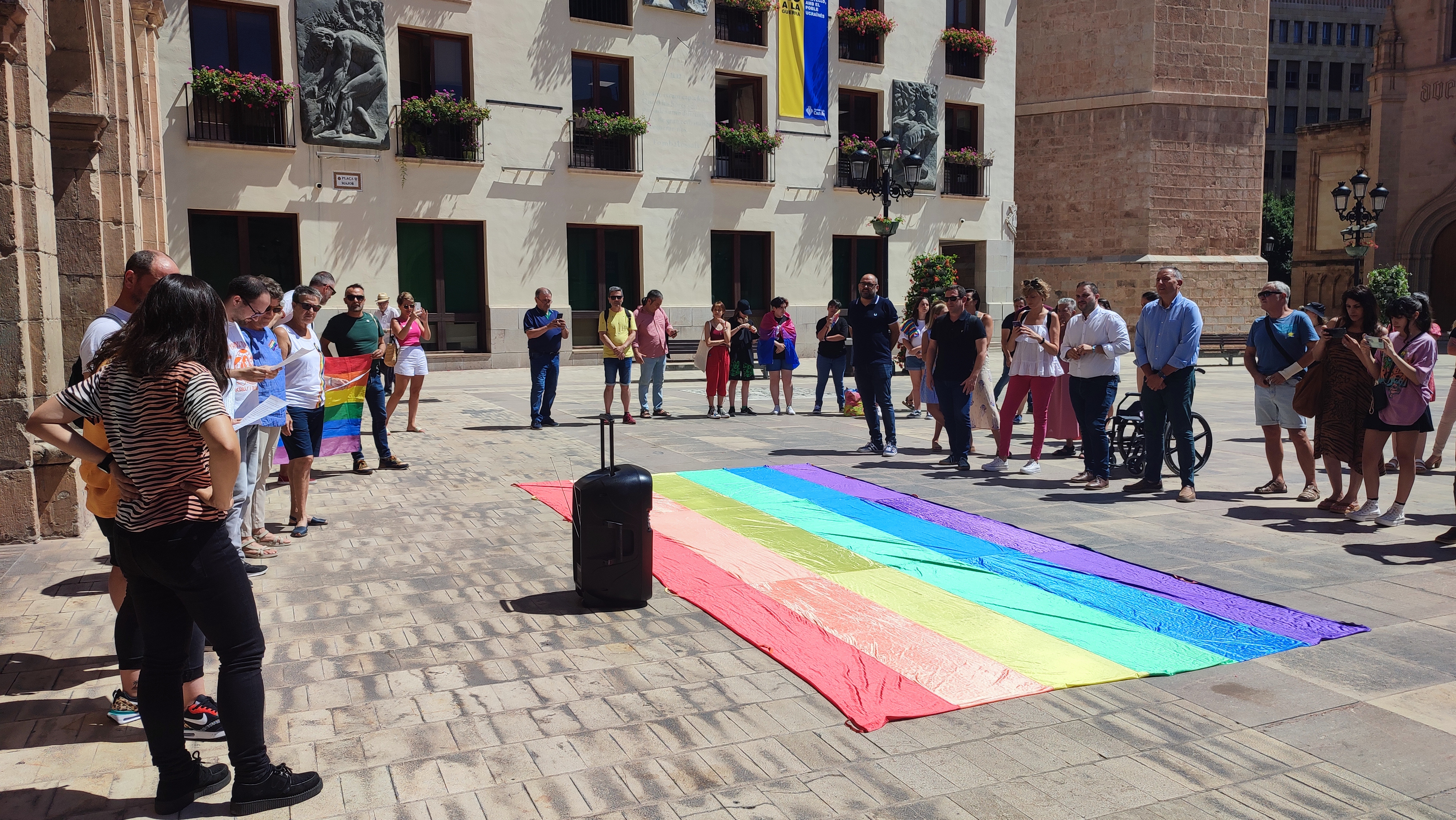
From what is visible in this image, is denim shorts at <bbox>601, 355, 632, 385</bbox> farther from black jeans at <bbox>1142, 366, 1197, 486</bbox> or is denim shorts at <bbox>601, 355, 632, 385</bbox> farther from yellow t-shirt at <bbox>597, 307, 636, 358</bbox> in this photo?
black jeans at <bbox>1142, 366, 1197, 486</bbox>

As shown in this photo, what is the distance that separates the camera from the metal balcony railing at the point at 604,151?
23.7 metres

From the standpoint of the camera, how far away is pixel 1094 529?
7.82 meters

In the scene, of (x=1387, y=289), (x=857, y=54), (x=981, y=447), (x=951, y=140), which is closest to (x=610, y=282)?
(x=857, y=54)

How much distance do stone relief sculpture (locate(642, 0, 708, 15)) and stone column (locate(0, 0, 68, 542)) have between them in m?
18.3

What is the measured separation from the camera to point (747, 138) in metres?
25.5

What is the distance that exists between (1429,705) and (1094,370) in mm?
5120

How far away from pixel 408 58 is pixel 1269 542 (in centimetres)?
2002

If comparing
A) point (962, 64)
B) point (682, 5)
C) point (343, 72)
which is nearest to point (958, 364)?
point (343, 72)

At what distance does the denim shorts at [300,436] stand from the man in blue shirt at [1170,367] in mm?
6568

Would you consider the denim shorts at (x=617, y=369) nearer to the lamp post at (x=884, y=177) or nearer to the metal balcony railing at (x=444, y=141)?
the lamp post at (x=884, y=177)

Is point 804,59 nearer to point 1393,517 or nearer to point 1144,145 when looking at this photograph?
point 1144,145

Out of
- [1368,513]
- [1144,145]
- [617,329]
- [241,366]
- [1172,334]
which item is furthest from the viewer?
[1144,145]

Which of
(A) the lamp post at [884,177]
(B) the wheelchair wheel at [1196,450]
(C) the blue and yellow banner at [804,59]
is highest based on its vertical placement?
(C) the blue and yellow banner at [804,59]

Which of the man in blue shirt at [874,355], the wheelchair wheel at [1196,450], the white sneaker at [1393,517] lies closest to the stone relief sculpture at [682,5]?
the man in blue shirt at [874,355]
